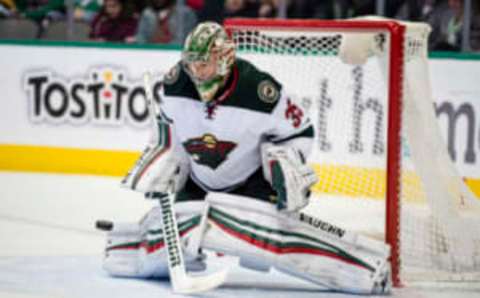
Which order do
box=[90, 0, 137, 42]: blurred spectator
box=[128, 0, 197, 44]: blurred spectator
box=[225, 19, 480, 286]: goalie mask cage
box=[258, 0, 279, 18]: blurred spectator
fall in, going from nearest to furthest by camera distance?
box=[225, 19, 480, 286]: goalie mask cage → box=[258, 0, 279, 18]: blurred spectator → box=[128, 0, 197, 44]: blurred spectator → box=[90, 0, 137, 42]: blurred spectator

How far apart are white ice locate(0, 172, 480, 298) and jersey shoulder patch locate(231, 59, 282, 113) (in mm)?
675

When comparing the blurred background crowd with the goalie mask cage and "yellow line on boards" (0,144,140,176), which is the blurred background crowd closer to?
"yellow line on boards" (0,144,140,176)

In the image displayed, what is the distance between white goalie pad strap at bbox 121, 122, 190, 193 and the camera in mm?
4441

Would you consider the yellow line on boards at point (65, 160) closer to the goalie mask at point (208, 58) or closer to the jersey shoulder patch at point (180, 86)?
the jersey shoulder patch at point (180, 86)

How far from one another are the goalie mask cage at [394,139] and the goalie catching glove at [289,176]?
40cm

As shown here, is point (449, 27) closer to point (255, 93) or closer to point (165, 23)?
point (165, 23)

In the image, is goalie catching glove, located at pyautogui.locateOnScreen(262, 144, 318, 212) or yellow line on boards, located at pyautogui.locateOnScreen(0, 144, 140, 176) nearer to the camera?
goalie catching glove, located at pyautogui.locateOnScreen(262, 144, 318, 212)

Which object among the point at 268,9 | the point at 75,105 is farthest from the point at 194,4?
the point at 75,105

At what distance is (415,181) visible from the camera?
4996 mm

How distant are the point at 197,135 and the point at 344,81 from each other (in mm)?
1888

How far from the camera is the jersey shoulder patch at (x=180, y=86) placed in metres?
4.34

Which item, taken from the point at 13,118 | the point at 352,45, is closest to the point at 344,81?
the point at 352,45

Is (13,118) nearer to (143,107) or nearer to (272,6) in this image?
(143,107)

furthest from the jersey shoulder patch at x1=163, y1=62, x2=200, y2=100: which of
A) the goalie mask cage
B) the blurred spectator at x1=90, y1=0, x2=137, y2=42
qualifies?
the blurred spectator at x1=90, y1=0, x2=137, y2=42
